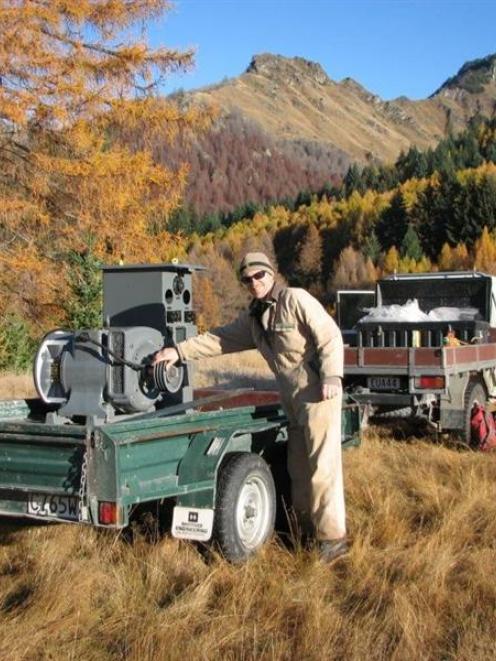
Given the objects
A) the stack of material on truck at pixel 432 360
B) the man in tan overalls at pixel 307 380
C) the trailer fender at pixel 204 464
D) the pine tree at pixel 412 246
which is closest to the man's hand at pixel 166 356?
the man in tan overalls at pixel 307 380

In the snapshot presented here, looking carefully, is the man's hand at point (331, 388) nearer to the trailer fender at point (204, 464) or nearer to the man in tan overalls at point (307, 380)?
the man in tan overalls at point (307, 380)

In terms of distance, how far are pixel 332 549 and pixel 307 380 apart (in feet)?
3.21

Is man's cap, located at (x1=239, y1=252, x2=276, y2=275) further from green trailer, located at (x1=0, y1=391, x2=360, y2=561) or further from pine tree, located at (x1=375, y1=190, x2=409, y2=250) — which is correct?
pine tree, located at (x1=375, y1=190, x2=409, y2=250)

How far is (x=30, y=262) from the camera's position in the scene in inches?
534

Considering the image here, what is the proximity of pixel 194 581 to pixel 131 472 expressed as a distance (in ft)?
2.17

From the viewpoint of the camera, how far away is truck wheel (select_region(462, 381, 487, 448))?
926cm

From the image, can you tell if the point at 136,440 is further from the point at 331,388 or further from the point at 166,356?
the point at 331,388

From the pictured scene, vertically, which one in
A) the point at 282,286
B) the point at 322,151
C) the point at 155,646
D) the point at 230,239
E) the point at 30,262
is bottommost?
the point at 155,646

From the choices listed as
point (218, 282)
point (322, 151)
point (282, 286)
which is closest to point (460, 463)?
point (282, 286)

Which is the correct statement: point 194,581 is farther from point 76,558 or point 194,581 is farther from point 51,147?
point 51,147

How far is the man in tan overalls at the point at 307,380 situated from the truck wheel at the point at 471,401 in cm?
424

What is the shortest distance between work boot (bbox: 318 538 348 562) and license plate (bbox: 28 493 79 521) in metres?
1.43

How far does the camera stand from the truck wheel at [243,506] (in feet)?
16.1

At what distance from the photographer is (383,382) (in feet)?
31.8
